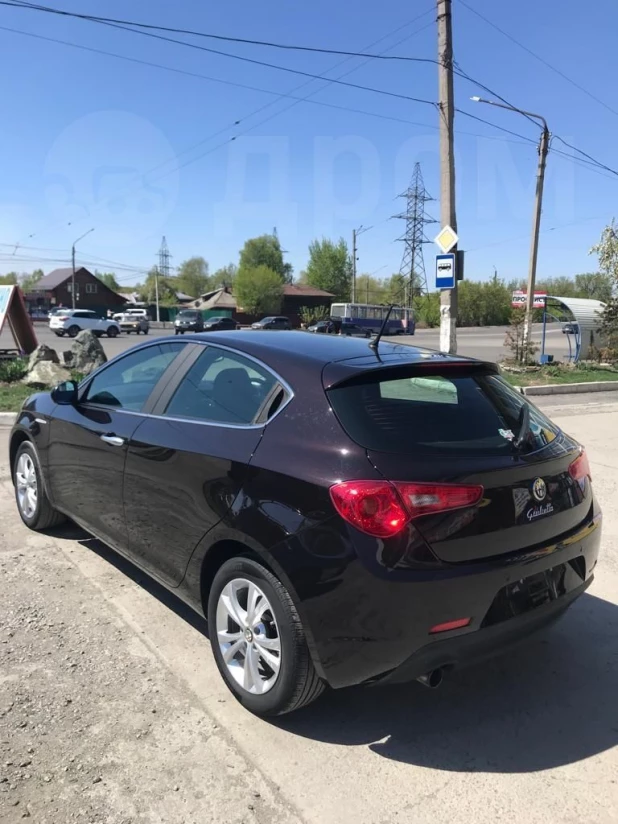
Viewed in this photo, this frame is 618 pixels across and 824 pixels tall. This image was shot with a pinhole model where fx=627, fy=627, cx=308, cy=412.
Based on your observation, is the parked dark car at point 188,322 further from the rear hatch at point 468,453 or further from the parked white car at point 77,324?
the rear hatch at point 468,453

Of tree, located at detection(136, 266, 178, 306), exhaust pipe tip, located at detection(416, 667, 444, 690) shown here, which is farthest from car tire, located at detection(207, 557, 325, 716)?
tree, located at detection(136, 266, 178, 306)

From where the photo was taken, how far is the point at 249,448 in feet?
8.97

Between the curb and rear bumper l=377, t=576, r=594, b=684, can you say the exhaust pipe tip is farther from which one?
the curb

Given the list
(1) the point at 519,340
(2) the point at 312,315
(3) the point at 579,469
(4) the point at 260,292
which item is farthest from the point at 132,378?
(4) the point at 260,292

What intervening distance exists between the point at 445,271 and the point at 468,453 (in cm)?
968

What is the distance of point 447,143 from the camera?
475 inches

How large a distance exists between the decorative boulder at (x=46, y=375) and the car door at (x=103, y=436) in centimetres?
829

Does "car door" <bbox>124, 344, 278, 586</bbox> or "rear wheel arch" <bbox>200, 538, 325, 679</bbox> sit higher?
"car door" <bbox>124, 344, 278, 586</bbox>

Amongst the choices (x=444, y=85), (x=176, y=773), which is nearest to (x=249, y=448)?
(x=176, y=773)

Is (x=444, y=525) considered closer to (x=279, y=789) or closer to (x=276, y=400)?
(x=276, y=400)

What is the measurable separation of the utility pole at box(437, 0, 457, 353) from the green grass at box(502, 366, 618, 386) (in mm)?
3909

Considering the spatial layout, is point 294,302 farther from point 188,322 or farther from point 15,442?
point 15,442

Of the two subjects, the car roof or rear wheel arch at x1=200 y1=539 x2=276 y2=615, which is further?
the car roof

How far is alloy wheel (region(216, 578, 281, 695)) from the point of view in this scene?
260 centimetres
